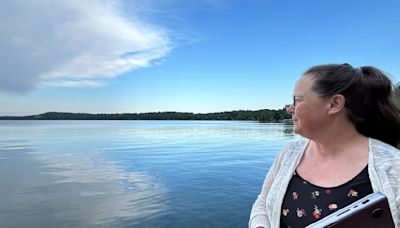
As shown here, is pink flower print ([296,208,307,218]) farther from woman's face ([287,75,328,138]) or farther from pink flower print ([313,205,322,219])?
woman's face ([287,75,328,138])

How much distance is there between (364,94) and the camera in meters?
1.66

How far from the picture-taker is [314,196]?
1612 mm

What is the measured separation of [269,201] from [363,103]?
679mm

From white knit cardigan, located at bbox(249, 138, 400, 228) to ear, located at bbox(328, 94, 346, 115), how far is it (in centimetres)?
22

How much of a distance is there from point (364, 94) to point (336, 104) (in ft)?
0.48

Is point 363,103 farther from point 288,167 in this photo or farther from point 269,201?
point 269,201

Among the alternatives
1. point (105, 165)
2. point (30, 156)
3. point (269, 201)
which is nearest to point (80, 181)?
point (105, 165)

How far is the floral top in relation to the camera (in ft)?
5.00

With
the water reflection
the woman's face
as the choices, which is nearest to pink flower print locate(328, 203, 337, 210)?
the woman's face

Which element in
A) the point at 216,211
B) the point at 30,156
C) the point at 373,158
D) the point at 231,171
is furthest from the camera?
the point at 30,156

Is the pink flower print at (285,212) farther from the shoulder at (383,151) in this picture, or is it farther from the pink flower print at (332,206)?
the shoulder at (383,151)

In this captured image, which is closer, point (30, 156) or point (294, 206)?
point (294, 206)

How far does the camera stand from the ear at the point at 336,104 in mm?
1644

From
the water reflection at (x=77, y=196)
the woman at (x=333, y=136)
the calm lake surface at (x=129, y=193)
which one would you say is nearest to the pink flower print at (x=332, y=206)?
the woman at (x=333, y=136)
